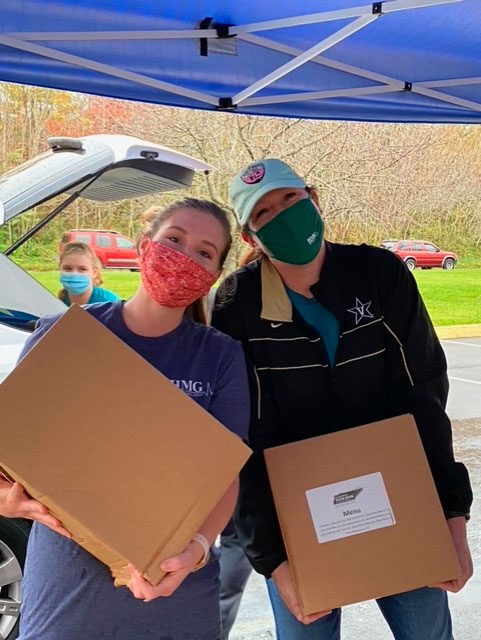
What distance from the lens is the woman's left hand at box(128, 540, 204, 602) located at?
1.30 m

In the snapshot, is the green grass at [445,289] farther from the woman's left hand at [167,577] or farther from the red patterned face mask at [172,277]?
the woman's left hand at [167,577]

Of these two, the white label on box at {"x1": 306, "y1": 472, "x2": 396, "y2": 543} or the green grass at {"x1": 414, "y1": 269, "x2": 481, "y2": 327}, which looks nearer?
the white label on box at {"x1": 306, "y1": 472, "x2": 396, "y2": 543}

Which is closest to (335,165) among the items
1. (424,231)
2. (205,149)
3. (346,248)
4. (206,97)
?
(205,149)

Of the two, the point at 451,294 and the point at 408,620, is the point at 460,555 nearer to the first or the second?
the point at 408,620

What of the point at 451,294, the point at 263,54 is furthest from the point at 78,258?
the point at 451,294

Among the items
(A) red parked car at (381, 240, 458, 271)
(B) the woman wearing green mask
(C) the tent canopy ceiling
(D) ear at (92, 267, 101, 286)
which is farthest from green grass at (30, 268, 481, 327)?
(B) the woman wearing green mask

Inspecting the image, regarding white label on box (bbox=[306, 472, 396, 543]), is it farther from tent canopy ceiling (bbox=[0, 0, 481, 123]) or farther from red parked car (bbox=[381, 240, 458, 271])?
red parked car (bbox=[381, 240, 458, 271])

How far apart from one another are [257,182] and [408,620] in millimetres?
1218

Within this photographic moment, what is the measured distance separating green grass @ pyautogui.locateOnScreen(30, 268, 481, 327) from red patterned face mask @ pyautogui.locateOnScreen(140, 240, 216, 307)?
1186cm

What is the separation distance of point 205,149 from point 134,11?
11.4 meters

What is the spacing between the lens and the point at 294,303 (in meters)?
1.83

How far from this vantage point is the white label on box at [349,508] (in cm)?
171

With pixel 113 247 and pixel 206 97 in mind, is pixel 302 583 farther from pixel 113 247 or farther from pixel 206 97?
pixel 113 247

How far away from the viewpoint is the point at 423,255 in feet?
61.7
